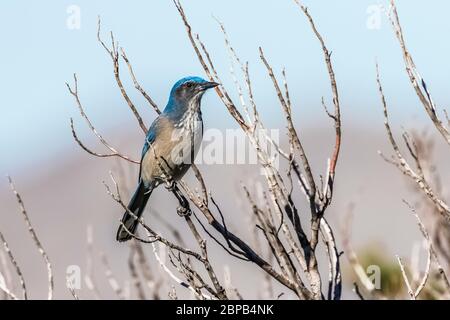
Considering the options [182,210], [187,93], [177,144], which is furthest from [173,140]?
[182,210]

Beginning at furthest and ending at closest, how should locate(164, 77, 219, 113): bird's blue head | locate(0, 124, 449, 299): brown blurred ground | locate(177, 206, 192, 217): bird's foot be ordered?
locate(0, 124, 449, 299): brown blurred ground → locate(164, 77, 219, 113): bird's blue head → locate(177, 206, 192, 217): bird's foot

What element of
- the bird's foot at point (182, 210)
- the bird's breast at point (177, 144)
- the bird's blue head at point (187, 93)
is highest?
the bird's blue head at point (187, 93)

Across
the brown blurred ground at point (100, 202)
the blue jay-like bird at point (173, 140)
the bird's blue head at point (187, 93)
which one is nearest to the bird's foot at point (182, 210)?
the blue jay-like bird at point (173, 140)

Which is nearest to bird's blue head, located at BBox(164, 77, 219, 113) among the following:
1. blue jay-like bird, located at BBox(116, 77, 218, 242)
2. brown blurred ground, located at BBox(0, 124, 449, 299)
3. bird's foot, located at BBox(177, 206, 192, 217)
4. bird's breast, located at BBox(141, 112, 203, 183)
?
blue jay-like bird, located at BBox(116, 77, 218, 242)

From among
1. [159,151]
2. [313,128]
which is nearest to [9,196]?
[313,128]

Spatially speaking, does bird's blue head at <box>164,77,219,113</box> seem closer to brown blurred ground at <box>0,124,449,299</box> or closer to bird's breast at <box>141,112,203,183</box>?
bird's breast at <box>141,112,203,183</box>

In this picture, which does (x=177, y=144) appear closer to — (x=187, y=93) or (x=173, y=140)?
(x=173, y=140)

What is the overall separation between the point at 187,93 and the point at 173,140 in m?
0.52

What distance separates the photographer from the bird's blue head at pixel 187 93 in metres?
8.30

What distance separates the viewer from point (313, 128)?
55594 millimetres

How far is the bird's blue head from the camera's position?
830 cm

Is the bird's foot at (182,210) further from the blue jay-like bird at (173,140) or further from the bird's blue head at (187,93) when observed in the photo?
the bird's blue head at (187,93)
